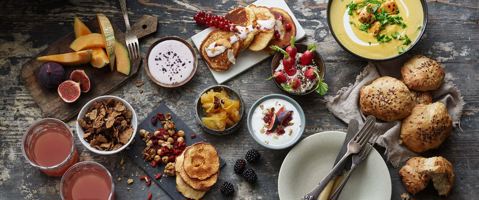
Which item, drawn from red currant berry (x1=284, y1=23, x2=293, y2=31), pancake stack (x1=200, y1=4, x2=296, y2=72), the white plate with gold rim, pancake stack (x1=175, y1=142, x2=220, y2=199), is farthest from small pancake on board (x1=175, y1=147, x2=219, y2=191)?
red currant berry (x1=284, y1=23, x2=293, y2=31)

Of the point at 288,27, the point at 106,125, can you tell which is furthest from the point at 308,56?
the point at 106,125

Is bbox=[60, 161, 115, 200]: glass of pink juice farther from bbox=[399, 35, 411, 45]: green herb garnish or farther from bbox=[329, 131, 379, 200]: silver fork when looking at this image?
bbox=[399, 35, 411, 45]: green herb garnish

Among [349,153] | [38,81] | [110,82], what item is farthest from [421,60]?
[38,81]

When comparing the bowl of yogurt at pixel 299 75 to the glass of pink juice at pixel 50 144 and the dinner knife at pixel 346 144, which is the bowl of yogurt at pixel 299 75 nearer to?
the dinner knife at pixel 346 144

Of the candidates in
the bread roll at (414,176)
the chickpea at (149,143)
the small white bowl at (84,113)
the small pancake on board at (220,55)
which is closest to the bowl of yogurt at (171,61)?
the small pancake on board at (220,55)

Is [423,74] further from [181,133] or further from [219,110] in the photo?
[181,133]

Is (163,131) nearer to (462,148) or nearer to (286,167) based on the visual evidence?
(286,167)

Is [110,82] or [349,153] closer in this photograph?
[349,153]
